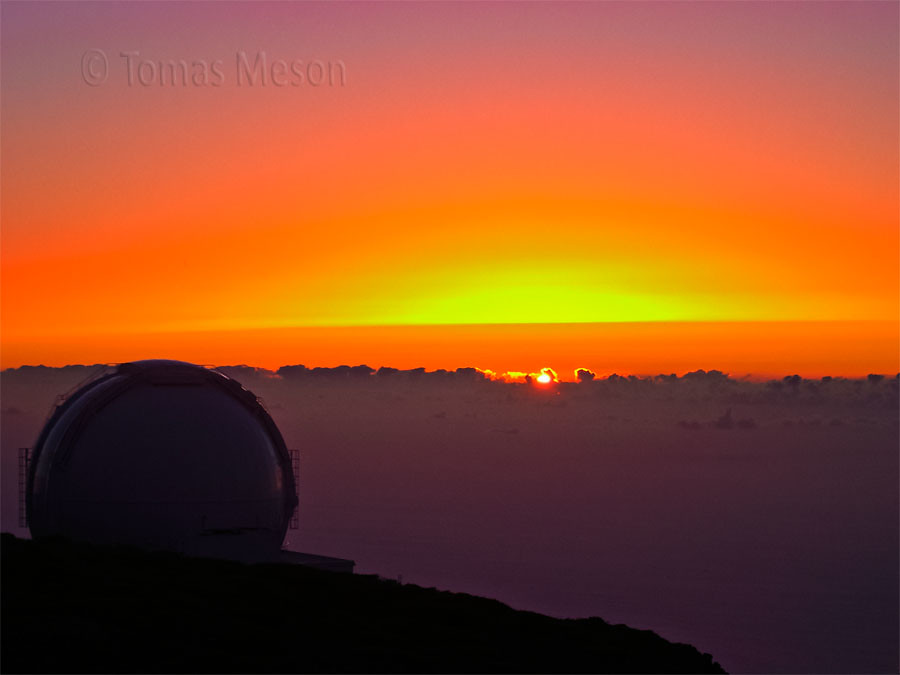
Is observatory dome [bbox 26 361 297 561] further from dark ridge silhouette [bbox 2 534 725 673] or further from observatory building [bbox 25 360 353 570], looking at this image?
dark ridge silhouette [bbox 2 534 725 673]

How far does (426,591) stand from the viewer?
24141mm

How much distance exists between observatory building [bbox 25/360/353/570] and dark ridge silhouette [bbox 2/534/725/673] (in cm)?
70

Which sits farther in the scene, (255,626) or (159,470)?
(159,470)

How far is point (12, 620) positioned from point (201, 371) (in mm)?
7521

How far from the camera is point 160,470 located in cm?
2188

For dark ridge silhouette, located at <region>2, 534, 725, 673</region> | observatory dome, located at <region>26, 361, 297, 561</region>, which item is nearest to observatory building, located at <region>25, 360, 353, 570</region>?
observatory dome, located at <region>26, 361, 297, 561</region>

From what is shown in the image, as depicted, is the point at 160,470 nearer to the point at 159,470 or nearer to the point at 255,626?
the point at 159,470

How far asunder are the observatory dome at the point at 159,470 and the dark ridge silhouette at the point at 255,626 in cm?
70

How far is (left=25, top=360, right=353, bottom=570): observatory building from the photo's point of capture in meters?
21.9

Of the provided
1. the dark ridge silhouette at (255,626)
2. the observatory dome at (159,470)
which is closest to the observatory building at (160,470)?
the observatory dome at (159,470)

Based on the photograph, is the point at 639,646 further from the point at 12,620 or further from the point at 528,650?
the point at 12,620

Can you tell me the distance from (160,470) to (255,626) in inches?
182

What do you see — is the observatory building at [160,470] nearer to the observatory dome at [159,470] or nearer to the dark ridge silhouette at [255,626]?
the observatory dome at [159,470]

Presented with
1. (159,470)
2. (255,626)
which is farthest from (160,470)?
(255,626)
